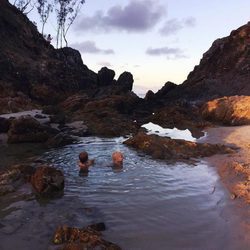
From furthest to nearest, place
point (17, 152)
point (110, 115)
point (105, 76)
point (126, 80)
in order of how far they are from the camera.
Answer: point (105, 76) < point (126, 80) < point (110, 115) < point (17, 152)

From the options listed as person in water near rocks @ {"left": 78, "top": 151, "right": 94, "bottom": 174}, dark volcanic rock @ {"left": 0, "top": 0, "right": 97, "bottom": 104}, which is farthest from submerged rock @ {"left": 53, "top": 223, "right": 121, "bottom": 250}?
dark volcanic rock @ {"left": 0, "top": 0, "right": 97, "bottom": 104}

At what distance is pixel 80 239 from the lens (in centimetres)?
899

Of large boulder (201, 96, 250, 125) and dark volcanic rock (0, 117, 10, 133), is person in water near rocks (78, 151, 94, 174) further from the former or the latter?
large boulder (201, 96, 250, 125)

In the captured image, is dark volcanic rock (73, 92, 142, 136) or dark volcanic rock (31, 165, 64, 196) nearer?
dark volcanic rock (31, 165, 64, 196)

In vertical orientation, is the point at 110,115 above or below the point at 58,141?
above

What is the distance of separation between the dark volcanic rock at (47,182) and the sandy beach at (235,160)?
5.56 m

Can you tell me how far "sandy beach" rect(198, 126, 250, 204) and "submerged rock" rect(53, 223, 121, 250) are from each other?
4.79 metres

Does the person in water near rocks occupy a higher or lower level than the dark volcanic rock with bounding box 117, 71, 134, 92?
lower

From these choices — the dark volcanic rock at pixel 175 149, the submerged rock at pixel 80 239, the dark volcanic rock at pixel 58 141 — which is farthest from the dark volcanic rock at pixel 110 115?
the submerged rock at pixel 80 239

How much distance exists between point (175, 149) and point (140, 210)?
9.03 metres

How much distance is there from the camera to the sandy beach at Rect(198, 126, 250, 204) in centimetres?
1323

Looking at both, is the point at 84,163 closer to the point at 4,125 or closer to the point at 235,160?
the point at 235,160

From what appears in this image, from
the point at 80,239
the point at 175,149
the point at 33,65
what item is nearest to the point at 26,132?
the point at 175,149

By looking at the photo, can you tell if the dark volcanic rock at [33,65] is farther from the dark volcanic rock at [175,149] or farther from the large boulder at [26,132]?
the dark volcanic rock at [175,149]
